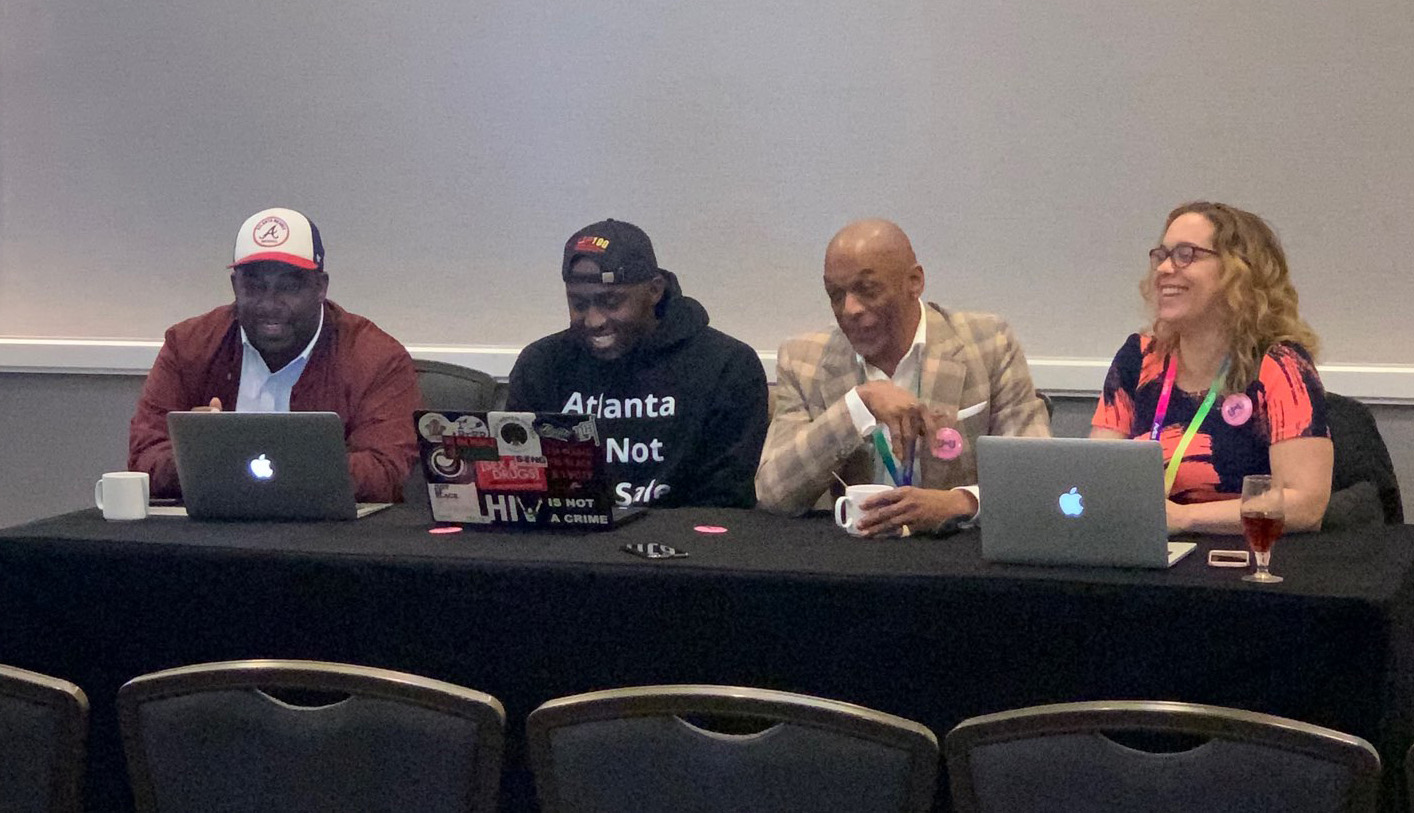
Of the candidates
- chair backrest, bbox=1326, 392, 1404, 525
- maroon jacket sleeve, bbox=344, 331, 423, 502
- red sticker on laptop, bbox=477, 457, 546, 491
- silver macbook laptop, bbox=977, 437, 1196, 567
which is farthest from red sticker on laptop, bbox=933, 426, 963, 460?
maroon jacket sleeve, bbox=344, 331, 423, 502

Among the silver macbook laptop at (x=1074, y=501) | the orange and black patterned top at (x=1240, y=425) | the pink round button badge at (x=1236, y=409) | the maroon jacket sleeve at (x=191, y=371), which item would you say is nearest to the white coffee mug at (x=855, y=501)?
the silver macbook laptop at (x=1074, y=501)

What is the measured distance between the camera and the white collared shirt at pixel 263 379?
12.0 ft

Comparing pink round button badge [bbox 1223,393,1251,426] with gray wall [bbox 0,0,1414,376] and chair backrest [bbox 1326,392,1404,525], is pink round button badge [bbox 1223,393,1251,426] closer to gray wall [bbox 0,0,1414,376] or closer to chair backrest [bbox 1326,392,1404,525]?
chair backrest [bbox 1326,392,1404,525]

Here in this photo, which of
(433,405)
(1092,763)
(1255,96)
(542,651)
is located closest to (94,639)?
(542,651)

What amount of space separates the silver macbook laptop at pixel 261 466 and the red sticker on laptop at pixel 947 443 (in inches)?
43.4

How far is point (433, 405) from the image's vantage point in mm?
3844

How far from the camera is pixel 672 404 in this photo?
3.48m

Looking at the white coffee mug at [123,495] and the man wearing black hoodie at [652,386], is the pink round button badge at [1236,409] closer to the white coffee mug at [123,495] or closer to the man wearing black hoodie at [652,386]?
the man wearing black hoodie at [652,386]

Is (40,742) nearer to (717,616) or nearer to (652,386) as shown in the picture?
(717,616)

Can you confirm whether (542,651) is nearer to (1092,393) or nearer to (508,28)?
(1092,393)

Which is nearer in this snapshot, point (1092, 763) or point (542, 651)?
point (1092, 763)

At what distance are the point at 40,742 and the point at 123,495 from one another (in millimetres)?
1209

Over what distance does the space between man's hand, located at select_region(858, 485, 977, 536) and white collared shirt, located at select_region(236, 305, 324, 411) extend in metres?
1.62

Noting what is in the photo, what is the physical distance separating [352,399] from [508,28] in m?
1.45
